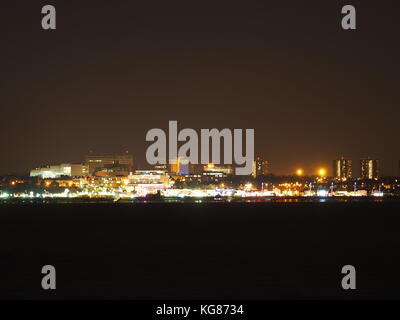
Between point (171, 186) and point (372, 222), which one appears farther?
point (171, 186)

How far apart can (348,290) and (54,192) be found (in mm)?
136989

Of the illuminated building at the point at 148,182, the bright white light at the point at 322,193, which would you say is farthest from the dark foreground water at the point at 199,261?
the illuminated building at the point at 148,182

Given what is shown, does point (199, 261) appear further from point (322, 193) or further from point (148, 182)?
point (148, 182)

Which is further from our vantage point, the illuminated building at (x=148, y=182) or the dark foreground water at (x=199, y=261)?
the illuminated building at (x=148, y=182)

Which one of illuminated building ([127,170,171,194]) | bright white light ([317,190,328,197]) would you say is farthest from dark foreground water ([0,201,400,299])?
illuminated building ([127,170,171,194])

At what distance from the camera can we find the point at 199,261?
31.1 meters

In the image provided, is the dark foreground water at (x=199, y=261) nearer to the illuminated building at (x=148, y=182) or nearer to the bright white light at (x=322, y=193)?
the bright white light at (x=322, y=193)

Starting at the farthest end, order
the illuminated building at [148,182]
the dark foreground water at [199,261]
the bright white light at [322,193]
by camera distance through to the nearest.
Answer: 1. the illuminated building at [148,182]
2. the bright white light at [322,193]
3. the dark foreground water at [199,261]

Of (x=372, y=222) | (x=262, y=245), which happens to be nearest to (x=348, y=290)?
(x=262, y=245)

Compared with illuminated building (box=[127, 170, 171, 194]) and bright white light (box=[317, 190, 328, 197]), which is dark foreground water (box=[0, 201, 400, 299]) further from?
illuminated building (box=[127, 170, 171, 194])

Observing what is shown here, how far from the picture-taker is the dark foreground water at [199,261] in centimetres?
2300
